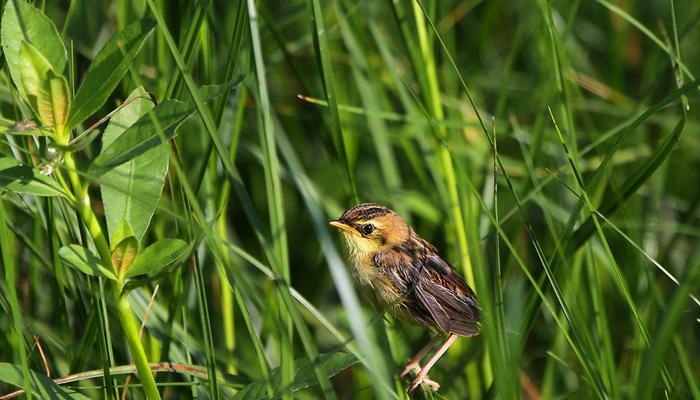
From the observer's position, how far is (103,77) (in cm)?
222

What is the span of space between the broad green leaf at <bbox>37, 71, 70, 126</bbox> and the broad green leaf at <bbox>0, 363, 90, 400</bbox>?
63 cm

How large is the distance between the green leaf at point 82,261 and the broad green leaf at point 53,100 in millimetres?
313

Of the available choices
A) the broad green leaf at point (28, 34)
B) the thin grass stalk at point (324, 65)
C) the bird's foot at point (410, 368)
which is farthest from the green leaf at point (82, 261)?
the bird's foot at point (410, 368)

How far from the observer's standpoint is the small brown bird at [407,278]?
11.3 ft

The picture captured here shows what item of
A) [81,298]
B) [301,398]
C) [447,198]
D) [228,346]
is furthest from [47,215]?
[447,198]

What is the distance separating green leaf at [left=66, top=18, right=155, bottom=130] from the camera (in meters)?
2.20

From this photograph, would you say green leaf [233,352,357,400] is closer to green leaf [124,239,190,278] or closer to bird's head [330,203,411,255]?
green leaf [124,239,190,278]

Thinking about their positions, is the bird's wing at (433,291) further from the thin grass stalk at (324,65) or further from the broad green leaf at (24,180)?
the broad green leaf at (24,180)

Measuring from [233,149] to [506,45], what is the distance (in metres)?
3.52

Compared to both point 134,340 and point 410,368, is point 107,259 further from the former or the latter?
point 410,368

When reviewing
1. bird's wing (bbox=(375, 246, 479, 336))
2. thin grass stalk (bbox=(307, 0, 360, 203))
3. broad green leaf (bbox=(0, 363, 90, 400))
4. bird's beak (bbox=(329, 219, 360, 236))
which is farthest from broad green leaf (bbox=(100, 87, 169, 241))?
bird's beak (bbox=(329, 219, 360, 236))

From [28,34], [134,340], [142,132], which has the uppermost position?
[28,34]

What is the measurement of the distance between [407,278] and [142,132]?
166 centimetres

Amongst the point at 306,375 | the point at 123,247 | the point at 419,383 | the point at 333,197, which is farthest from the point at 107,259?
the point at 333,197
